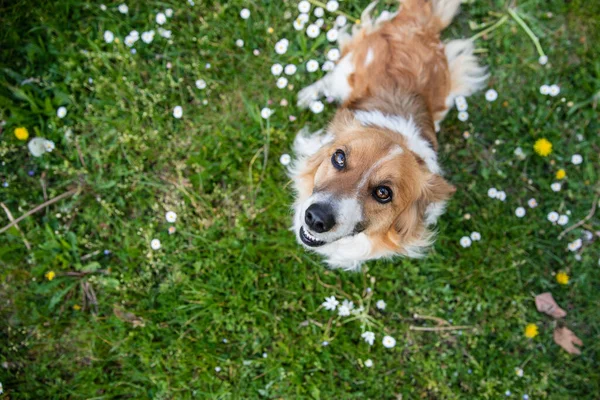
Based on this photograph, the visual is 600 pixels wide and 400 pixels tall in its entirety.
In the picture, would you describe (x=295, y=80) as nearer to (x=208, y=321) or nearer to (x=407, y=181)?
(x=407, y=181)

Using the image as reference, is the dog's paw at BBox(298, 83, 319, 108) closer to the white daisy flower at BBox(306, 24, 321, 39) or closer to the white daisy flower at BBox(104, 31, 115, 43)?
the white daisy flower at BBox(306, 24, 321, 39)

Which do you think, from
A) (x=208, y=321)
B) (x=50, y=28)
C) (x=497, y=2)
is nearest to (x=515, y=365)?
(x=208, y=321)

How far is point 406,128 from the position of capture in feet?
10.7

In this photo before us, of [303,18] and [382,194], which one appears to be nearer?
[382,194]

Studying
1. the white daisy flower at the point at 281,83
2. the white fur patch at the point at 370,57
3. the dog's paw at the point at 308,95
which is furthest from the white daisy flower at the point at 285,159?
the white fur patch at the point at 370,57

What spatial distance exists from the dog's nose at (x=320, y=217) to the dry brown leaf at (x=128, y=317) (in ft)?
7.07

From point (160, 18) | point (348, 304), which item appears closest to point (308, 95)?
point (160, 18)

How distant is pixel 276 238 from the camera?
12.9ft

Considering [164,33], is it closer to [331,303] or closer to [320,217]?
[320,217]

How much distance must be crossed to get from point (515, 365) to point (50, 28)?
5.46 m

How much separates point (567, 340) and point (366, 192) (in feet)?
9.36

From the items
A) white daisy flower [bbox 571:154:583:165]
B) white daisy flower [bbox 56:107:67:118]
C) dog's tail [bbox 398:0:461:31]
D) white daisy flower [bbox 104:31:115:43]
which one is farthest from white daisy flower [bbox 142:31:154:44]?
white daisy flower [bbox 571:154:583:165]

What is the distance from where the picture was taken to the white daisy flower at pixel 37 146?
391 cm

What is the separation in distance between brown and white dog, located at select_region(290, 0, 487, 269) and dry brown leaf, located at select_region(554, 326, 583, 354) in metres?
1.57
